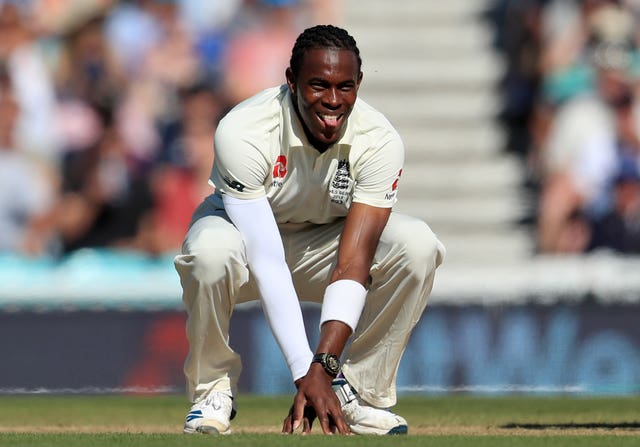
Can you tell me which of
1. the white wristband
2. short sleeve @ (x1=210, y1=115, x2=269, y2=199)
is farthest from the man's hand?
short sleeve @ (x1=210, y1=115, x2=269, y2=199)

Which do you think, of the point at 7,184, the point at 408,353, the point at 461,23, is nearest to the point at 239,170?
the point at 408,353

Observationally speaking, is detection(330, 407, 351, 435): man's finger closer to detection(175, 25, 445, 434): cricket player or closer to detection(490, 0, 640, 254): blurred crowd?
detection(175, 25, 445, 434): cricket player

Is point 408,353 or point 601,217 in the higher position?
point 601,217

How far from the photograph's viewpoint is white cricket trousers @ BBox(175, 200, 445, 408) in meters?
3.96

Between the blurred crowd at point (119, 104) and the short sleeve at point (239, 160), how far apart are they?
177 inches

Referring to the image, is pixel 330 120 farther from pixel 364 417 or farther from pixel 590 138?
pixel 590 138

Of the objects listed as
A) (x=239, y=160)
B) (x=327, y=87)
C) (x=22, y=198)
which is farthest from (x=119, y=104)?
(x=327, y=87)

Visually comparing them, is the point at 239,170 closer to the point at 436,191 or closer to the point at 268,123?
the point at 268,123

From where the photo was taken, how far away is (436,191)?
915cm

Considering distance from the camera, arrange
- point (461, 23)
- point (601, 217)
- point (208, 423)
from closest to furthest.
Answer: point (208, 423), point (601, 217), point (461, 23)

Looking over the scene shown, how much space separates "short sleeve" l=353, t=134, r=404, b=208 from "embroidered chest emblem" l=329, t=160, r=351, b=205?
0.05 m

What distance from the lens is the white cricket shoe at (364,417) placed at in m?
4.05

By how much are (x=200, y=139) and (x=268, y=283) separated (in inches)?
198

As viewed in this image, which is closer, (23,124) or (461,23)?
(23,124)
